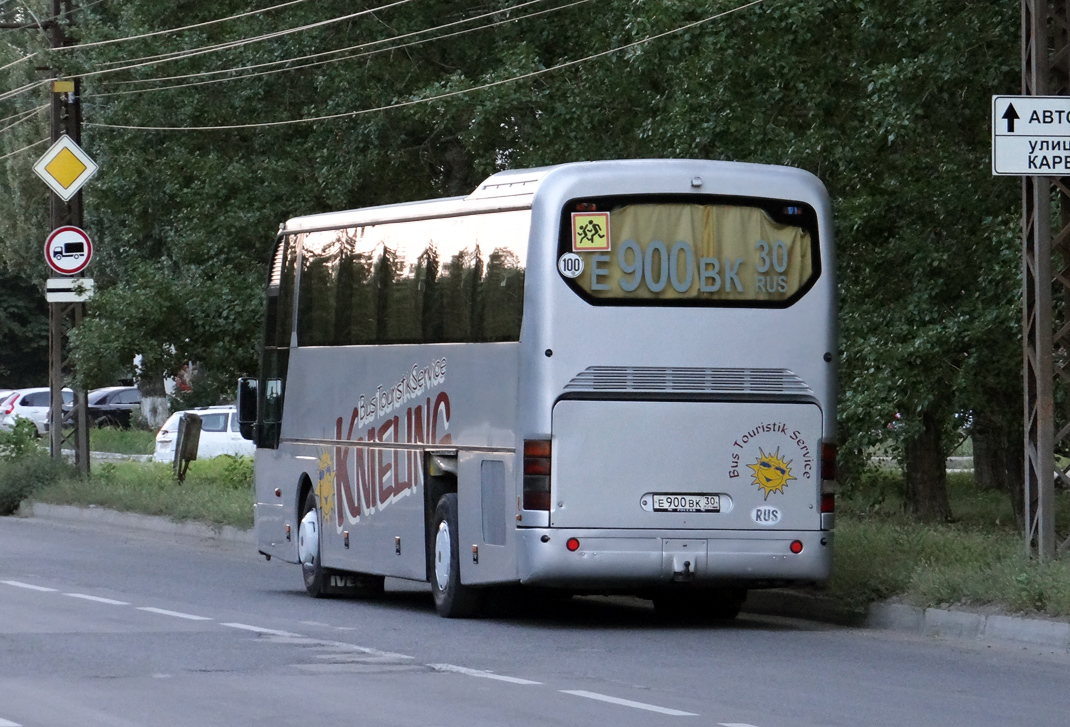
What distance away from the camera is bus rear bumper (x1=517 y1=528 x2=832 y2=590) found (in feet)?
47.5

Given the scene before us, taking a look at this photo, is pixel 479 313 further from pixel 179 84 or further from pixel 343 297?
pixel 179 84

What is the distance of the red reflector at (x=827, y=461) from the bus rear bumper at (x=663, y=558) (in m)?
0.44

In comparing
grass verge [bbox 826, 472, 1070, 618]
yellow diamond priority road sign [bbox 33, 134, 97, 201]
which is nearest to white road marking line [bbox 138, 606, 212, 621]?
grass verge [bbox 826, 472, 1070, 618]

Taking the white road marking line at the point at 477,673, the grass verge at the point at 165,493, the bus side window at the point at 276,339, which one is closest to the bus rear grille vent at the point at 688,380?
the white road marking line at the point at 477,673

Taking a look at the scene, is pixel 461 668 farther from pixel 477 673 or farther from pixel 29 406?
pixel 29 406

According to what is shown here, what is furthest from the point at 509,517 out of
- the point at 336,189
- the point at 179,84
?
the point at 179,84

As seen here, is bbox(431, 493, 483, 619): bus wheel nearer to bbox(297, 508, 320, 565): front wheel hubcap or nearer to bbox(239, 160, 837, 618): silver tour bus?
bbox(239, 160, 837, 618): silver tour bus

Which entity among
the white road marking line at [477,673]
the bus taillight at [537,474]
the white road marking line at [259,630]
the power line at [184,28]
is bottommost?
the white road marking line at [477,673]

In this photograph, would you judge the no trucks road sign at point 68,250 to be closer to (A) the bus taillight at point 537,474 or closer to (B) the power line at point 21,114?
(A) the bus taillight at point 537,474

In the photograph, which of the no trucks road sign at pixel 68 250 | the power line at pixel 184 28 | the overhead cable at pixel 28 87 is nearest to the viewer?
the power line at pixel 184 28

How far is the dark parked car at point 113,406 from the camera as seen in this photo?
67875 millimetres

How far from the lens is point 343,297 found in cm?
1781

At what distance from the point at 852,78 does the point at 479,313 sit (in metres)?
7.90

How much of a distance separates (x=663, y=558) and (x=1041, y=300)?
3.28m
